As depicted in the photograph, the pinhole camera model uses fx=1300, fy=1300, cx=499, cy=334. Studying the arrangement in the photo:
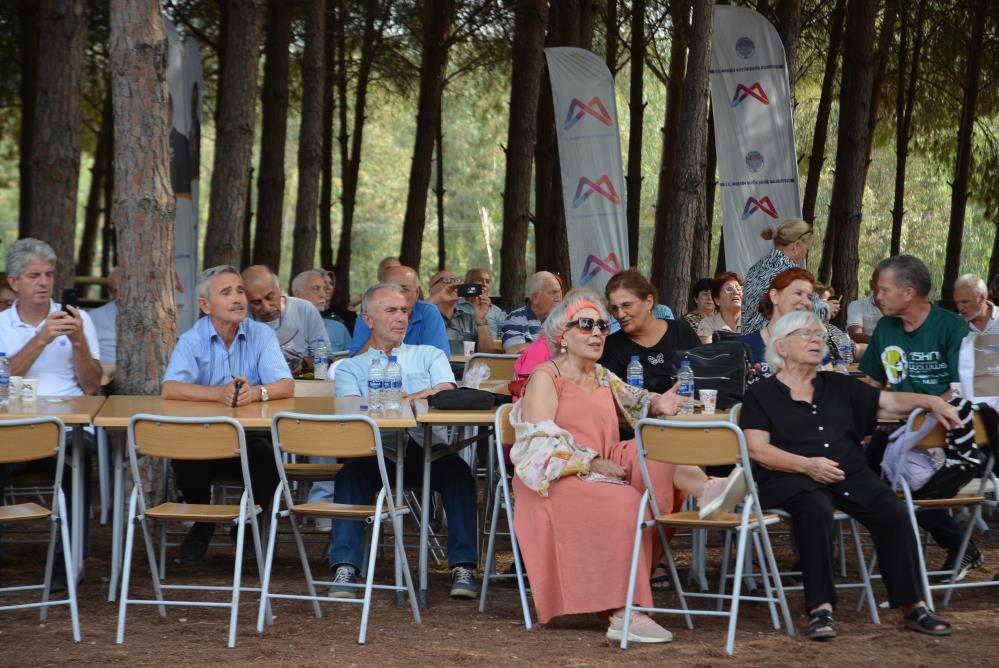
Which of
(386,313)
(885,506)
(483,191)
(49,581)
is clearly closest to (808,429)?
(885,506)

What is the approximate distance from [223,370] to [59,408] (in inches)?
38.8

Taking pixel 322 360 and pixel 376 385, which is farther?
pixel 322 360

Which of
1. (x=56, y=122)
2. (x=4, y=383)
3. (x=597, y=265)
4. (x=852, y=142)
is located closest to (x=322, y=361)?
(x=4, y=383)

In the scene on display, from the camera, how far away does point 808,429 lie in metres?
5.83

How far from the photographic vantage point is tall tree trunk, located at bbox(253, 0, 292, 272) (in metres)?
14.7

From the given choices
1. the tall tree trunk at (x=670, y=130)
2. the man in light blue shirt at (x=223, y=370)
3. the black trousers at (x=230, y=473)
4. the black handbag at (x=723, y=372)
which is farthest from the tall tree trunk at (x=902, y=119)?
the black trousers at (x=230, y=473)

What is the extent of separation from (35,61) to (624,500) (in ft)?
40.6

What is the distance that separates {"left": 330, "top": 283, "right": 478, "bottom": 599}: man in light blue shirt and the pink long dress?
0.54 meters

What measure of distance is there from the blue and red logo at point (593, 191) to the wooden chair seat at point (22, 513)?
320 inches

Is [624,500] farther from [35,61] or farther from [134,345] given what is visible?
[35,61]

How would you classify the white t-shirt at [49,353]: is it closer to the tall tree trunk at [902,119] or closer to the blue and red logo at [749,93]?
the blue and red logo at [749,93]

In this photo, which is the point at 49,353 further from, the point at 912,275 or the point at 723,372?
the point at 912,275

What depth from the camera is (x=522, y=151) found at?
15.3m

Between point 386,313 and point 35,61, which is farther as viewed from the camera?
point 35,61
